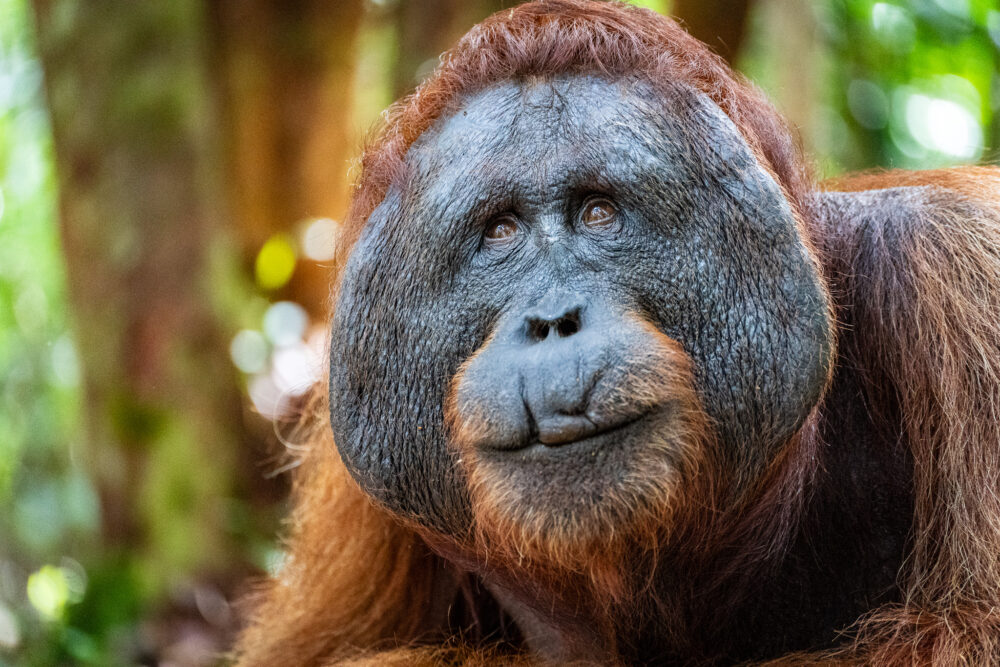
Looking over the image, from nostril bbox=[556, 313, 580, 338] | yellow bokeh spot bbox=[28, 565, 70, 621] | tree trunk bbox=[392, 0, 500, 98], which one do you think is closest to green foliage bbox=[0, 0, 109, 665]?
yellow bokeh spot bbox=[28, 565, 70, 621]

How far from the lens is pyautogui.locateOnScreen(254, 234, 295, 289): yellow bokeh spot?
17.1ft

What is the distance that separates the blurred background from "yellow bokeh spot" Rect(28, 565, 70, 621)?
2 centimetres

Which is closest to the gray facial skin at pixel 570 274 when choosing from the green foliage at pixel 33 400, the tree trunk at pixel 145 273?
the green foliage at pixel 33 400

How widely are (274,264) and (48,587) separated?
1712mm

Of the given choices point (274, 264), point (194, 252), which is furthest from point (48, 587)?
point (274, 264)

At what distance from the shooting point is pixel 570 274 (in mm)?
2203

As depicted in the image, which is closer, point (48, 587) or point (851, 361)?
point (851, 361)

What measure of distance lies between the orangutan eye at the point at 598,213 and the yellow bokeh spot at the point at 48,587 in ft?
9.89

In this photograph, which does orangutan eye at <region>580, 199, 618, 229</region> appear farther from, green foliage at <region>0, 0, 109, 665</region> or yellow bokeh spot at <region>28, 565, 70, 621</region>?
yellow bokeh spot at <region>28, 565, 70, 621</region>

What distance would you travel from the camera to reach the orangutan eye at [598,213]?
2291 mm

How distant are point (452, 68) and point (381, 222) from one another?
0.40 metres

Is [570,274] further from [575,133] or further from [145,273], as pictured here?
[145,273]

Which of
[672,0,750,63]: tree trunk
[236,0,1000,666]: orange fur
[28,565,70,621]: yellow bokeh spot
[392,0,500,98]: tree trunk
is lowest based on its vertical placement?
[28,565,70,621]: yellow bokeh spot

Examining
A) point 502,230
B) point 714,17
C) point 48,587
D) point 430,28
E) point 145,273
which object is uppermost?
point 430,28
